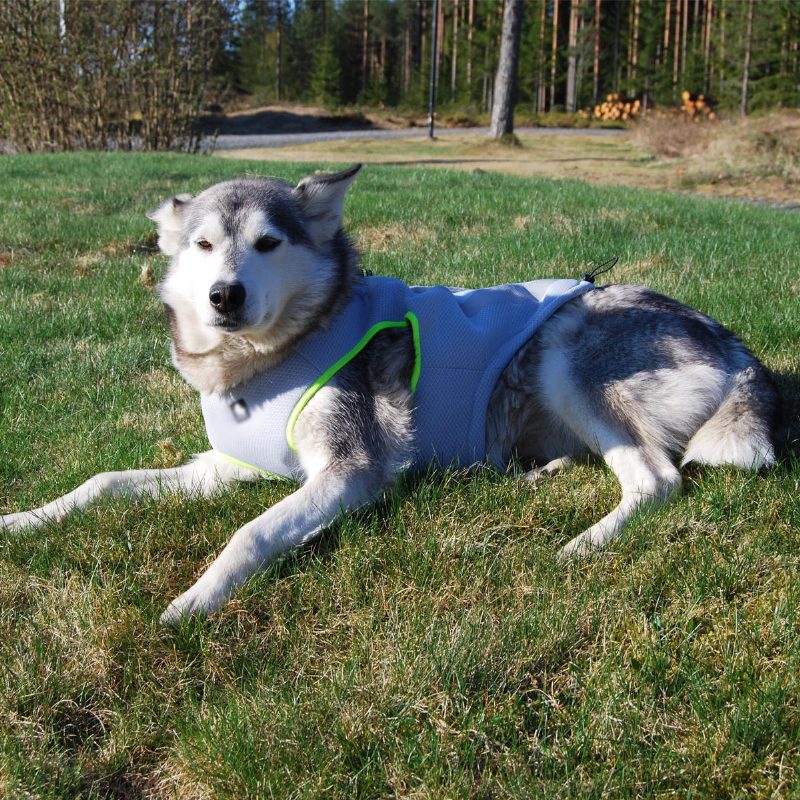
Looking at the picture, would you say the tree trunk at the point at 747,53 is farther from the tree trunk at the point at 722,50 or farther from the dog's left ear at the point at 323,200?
the dog's left ear at the point at 323,200

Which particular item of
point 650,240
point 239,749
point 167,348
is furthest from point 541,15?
point 239,749

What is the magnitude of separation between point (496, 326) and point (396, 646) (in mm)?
1649

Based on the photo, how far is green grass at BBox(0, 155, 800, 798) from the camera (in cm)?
183

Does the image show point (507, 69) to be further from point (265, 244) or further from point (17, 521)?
point (17, 521)

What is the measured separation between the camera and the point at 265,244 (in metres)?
3.10

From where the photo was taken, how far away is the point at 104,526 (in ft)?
9.17

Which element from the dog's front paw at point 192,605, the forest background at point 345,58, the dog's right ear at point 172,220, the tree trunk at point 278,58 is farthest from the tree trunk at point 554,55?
the dog's front paw at point 192,605

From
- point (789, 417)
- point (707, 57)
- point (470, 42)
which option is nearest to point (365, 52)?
point (470, 42)

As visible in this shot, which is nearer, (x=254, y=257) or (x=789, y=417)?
(x=254, y=257)

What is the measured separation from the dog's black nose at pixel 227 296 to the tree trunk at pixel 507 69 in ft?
65.7

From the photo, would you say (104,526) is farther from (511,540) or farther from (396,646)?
(511,540)

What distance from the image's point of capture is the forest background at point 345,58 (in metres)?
16.6

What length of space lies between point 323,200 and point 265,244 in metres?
0.41

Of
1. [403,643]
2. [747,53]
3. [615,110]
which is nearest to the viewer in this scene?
[403,643]
